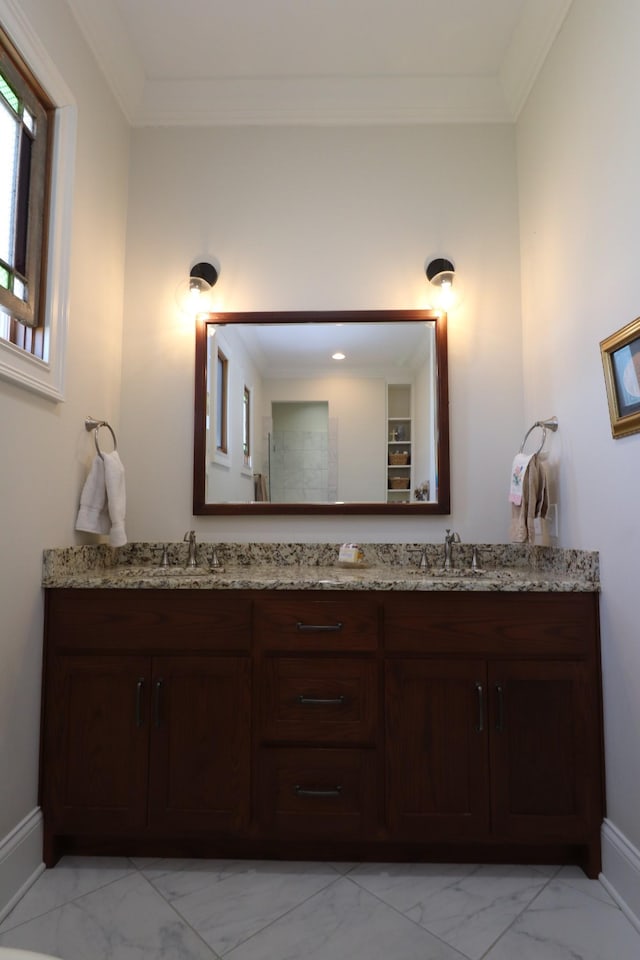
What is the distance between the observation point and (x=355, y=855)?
1.68 meters

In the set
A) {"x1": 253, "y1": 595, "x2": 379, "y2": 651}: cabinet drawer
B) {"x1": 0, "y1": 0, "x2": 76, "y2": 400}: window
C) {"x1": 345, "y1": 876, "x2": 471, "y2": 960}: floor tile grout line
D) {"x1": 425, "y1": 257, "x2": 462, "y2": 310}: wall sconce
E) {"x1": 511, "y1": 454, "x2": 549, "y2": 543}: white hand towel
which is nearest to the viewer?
{"x1": 345, "y1": 876, "x2": 471, "y2": 960}: floor tile grout line

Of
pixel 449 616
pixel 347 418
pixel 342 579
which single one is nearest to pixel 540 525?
pixel 449 616

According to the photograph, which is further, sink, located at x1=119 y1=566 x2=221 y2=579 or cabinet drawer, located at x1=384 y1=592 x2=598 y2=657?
sink, located at x1=119 y1=566 x2=221 y2=579

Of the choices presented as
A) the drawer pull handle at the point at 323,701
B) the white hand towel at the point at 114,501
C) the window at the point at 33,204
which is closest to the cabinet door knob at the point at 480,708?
the drawer pull handle at the point at 323,701

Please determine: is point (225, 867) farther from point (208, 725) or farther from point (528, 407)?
point (528, 407)

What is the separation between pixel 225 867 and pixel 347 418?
1634mm

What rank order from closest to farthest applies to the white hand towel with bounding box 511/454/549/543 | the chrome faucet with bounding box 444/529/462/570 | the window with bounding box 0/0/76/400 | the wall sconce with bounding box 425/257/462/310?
the window with bounding box 0/0/76/400
the white hand towel with bounding box 511/454/549/543
the chrome faucet with bounding box 444/529/462/570
the wall sconce with bounding box 425/257/462/310

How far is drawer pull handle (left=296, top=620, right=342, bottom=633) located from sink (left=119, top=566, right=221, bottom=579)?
458 millimetres

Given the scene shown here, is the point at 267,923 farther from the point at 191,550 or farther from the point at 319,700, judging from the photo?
the point at 191,550

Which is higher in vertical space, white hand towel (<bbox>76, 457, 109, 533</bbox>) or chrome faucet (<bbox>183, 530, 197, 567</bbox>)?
white hand towel (<bbox>76, 457, 109, 533</bbox>)

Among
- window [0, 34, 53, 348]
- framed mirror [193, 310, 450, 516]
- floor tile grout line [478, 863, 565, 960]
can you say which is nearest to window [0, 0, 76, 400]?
window [0, 34, 53, 348]

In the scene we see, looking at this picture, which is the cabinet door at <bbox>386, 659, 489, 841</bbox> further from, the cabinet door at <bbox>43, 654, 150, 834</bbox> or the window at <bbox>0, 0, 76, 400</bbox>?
the window at <bbox>0, 0, 76, 400</bbox>

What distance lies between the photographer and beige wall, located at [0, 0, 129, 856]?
5.02 ft

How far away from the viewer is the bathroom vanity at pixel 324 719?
1.63 meters
